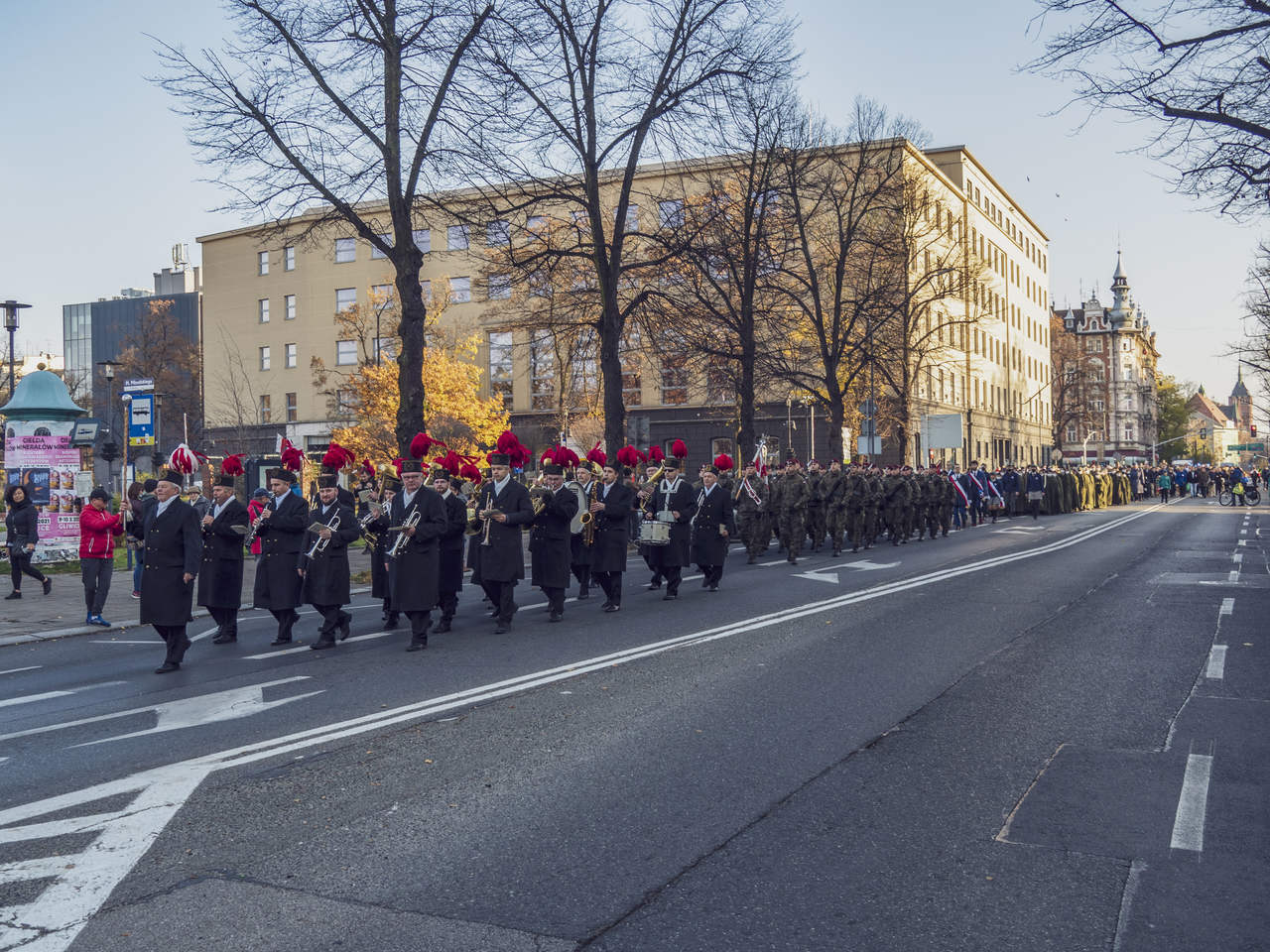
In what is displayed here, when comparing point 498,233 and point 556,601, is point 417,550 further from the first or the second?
point 498,233

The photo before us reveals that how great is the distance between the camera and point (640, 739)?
6.93 meters

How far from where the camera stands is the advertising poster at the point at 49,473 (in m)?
21.9

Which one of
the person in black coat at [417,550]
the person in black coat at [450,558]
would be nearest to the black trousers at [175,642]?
the person in black coat at [417,550]

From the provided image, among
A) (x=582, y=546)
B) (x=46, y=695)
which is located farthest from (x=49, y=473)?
(x=46, y=695)

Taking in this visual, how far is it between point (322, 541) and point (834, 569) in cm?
995

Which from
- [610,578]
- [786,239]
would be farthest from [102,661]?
[786,239]

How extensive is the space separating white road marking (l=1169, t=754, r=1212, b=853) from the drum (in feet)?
30.4

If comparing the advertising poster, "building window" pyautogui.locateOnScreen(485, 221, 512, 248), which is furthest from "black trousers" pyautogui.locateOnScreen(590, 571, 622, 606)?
the advertising poster

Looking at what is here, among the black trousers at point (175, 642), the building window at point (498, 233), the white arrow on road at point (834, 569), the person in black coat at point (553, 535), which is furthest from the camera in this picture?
the building window at point (498, 233)

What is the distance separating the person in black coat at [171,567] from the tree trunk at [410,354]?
7721mm

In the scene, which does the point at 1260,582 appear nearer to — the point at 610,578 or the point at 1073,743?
the point at 610,578

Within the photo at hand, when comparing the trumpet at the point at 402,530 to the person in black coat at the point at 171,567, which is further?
the trumpet at the point at 402,530

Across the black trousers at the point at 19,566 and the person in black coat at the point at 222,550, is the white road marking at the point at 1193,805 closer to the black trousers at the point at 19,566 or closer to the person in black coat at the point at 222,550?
the person in black coat at the point at 222,550

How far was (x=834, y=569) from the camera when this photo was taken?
752 inches
